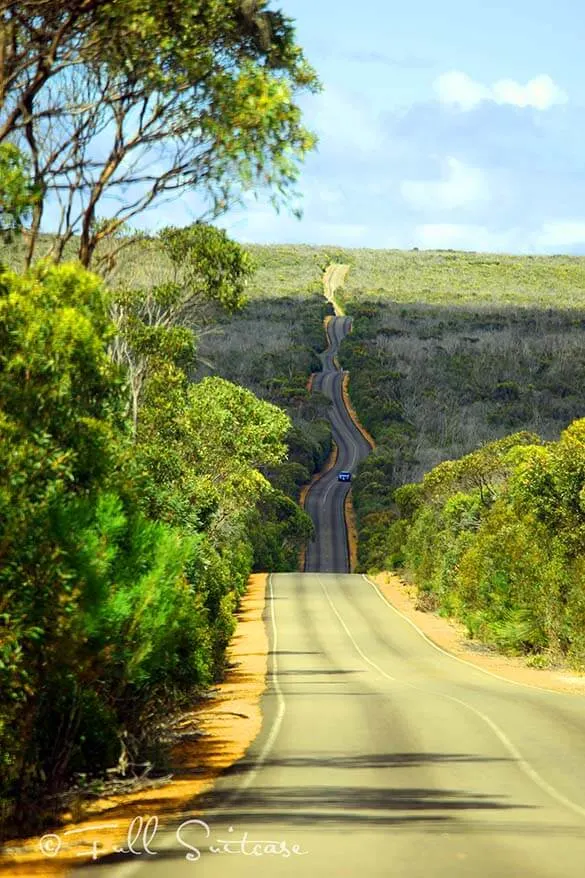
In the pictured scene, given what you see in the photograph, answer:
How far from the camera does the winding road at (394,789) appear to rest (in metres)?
12.3

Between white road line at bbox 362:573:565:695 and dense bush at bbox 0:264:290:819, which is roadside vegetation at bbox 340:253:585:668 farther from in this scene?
dense bush at bbox 0:264:290:819

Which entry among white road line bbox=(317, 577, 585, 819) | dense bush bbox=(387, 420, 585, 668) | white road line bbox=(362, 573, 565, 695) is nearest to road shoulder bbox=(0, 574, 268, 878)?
white road line bbox=(317, 577, 585, 819)

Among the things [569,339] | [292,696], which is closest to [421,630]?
[292,696]

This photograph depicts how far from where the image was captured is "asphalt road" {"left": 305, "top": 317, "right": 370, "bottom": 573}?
306 ft

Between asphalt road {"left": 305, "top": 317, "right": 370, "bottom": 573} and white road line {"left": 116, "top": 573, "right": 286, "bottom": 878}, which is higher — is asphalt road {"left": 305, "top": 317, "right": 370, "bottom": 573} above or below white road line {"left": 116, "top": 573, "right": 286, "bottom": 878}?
→ below

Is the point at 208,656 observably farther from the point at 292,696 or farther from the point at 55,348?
the point at 55,348

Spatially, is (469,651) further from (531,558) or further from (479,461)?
(479,461)

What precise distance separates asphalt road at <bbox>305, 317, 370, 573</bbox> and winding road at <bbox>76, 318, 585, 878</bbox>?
5108 cm

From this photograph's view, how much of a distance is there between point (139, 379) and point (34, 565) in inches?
816

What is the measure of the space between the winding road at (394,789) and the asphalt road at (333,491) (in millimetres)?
51080

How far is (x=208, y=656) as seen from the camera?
32.0m

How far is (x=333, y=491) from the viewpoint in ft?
347

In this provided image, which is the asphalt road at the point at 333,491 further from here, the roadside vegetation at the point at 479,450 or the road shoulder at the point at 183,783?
the road shoulder at the point at 183,783

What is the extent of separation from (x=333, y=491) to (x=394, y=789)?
88.0m
